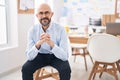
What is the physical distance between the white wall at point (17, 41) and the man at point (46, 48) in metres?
1.10

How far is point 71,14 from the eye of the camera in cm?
517

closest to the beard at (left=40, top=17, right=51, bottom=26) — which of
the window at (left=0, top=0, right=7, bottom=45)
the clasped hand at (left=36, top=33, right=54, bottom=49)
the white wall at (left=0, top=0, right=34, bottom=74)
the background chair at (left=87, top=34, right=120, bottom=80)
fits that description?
the clasped hand at (left=36, top=33, right=54, bottom=49)

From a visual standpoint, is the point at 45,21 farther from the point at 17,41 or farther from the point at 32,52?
the point at 17,41

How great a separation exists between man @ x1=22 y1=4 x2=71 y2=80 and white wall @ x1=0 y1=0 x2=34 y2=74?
1100 millimetres

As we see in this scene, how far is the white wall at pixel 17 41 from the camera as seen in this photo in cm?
325

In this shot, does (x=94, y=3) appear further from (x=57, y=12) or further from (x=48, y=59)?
(x=48, y=59)

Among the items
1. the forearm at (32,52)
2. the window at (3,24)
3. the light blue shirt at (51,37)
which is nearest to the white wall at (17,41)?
the window at (3,24)

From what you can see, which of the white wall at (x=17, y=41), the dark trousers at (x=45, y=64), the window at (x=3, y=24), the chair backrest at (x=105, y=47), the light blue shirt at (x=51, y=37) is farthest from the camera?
the window at (x=3, y=24)

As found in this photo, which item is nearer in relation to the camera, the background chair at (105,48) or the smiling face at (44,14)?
the smiling face at (44,14)

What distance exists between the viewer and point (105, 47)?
262 centimetres

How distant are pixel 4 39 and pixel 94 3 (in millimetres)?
2586

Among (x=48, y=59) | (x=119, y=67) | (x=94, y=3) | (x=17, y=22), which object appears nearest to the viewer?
(x=48, y=59)

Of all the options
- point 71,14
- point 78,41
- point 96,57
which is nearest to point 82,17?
point 71,14

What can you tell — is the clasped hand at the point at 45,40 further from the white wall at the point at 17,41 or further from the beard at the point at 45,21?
the white wall at the point at 17,41
